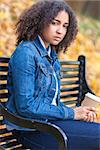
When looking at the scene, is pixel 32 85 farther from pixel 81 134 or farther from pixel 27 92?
pixel 81 134

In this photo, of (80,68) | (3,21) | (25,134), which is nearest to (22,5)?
(3,21)

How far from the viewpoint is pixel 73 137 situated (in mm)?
2754

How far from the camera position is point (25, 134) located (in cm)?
297

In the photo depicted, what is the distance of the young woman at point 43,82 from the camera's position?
8.95 ft

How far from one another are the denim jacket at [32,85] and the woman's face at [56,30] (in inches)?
3.8

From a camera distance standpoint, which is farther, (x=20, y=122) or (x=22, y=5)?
(x=22, y=5)

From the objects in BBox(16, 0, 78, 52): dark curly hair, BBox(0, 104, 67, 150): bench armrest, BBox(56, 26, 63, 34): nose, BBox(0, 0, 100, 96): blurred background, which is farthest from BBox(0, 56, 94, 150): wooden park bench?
BBox(0, 0, 100, 96): blurred background

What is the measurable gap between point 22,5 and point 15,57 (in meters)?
4.55

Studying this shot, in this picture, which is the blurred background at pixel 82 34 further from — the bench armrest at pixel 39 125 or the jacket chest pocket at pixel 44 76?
the bench armrest at pixel 39 125

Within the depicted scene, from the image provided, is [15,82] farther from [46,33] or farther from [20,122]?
[46,33]

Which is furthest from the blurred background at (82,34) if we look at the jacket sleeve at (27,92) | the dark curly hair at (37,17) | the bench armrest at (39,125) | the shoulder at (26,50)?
the bench armrest at (39,125)

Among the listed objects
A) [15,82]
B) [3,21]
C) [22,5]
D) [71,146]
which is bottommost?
[71,146]

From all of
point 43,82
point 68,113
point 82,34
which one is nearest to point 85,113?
point 68,113

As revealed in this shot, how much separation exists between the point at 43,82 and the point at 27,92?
7.2 inches
